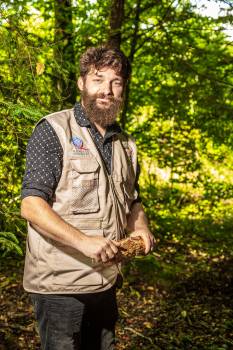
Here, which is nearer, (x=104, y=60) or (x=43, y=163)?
(x=43, y=163)

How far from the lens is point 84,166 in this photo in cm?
223

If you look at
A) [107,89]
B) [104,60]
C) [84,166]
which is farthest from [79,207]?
[104,60]

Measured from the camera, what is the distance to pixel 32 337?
441 cm

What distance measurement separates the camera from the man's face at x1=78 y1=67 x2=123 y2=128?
2.46m

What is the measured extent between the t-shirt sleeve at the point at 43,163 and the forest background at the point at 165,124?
5.02 feet

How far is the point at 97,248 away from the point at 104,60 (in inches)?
42.8

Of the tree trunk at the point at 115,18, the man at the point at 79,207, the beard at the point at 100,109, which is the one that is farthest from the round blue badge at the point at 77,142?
the tree trunk at the point at 115,18

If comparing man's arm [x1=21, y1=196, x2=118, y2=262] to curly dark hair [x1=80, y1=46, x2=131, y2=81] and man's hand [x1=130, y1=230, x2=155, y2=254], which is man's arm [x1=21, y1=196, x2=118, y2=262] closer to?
man's hand [x1=130, y1=230, x2=155, y2=254]

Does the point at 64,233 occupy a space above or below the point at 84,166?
below

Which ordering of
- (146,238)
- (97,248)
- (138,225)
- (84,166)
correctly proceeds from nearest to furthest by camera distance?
(97,248), (84,166), (146,238), (138,225)

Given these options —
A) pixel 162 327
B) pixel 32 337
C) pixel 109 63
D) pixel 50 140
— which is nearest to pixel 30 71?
pixel 109 63

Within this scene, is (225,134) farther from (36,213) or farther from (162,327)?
(36,213)

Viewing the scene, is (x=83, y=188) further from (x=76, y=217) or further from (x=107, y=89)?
(x=107, y=89)

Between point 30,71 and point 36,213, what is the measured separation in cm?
175
